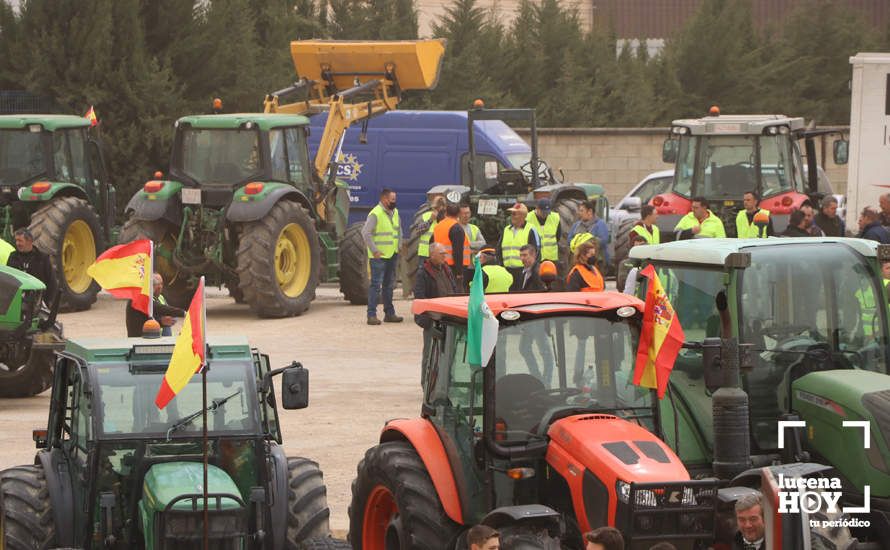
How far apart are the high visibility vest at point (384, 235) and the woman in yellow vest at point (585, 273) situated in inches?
254

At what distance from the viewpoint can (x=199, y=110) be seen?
1281 inches

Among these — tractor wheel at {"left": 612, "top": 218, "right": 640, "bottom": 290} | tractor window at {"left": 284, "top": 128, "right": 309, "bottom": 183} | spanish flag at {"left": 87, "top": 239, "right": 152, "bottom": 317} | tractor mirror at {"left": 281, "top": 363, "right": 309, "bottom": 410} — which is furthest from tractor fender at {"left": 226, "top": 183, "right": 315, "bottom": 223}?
tractor mirror at {"left": 281, "top": 363, "right": 309, "bottom": 410}

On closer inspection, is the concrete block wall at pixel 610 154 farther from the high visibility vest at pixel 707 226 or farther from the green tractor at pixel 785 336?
the green tractor at pixel 785 336

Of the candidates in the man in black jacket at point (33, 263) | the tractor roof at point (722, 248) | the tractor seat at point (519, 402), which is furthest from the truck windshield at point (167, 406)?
the man in black jacket at point (33, 263)

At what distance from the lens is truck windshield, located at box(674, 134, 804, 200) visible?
23.6 m

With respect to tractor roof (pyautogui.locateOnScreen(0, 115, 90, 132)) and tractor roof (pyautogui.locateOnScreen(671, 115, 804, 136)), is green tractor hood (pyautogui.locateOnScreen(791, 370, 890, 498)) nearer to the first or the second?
tractor roof (pyautogui.locateOnScreen(671, 115, 804, 136))

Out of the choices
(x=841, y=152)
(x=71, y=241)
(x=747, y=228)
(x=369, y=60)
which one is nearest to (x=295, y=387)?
(x=747, y=228)

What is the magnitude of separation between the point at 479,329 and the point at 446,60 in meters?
31.3

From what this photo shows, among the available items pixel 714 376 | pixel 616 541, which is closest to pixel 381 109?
pixel 714 376

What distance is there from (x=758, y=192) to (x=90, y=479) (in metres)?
15.4

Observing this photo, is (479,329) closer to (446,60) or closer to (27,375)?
(27,375)

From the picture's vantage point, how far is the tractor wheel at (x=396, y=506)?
909cm

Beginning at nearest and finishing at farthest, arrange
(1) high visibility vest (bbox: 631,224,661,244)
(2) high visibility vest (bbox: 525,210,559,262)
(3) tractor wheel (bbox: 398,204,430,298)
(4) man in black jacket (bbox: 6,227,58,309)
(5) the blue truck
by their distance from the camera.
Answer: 1. (4) man in black jacket (bbox: 6,227,58,309)
2. (1) high visibility vest (bbox: 631,224,661,244)
3. (2) high visibility vest (bbox: 525,210,559,262)
4. (3) tractor wheel (bbox: 398,204,430,298)
5. (5) the blue truck

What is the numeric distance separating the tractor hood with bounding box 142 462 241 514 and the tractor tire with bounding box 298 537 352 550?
0.51 metres
